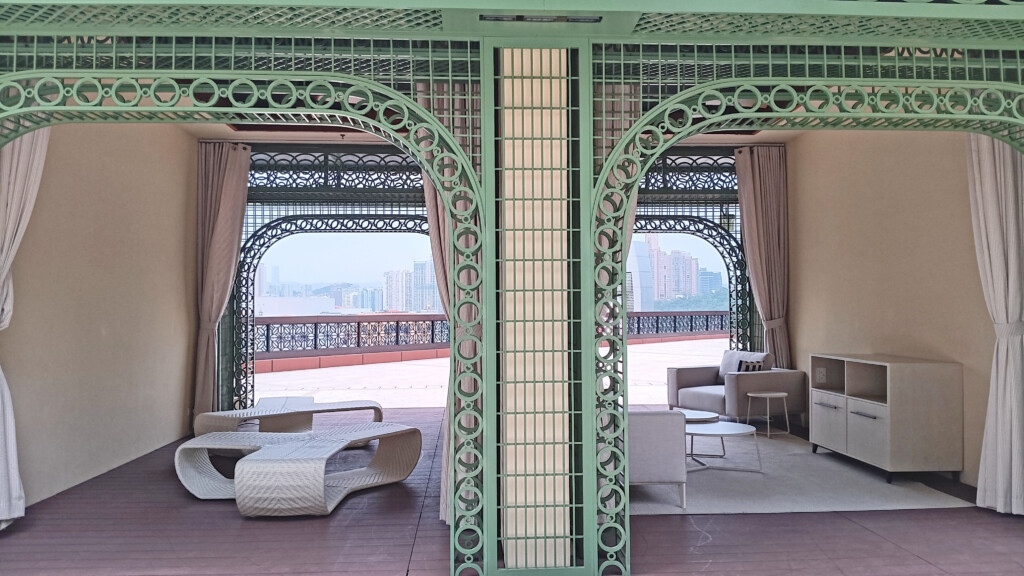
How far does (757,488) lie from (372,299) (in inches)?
727

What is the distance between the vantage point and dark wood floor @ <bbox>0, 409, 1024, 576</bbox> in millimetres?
3486

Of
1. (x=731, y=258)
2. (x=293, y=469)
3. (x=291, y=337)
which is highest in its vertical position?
(x=731, y=258)

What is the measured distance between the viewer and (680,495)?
4.56 m

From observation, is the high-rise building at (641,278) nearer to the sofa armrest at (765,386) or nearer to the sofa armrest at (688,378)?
the sofa armrest at (688,378)

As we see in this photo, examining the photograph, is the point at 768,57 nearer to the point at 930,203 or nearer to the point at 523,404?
the point at 523,404

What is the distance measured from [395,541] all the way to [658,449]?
1.76 m

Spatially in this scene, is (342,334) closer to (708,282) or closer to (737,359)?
(737,359)

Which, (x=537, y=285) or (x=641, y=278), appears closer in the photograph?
(x=537, y=285)

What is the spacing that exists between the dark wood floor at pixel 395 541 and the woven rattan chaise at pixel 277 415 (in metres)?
1.30

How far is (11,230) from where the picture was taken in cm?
415

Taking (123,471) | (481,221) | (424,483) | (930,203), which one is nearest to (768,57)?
(481,221)

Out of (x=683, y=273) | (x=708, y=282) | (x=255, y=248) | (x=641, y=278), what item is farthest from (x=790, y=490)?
(x=683, y=273)

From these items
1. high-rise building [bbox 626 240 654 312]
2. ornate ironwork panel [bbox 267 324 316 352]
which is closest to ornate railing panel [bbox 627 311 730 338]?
high-rise building [bbox 626 240 654 312]

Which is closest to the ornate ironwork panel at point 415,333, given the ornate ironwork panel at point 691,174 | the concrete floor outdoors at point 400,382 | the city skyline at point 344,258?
the concrete floor outdoors at point 400,382
